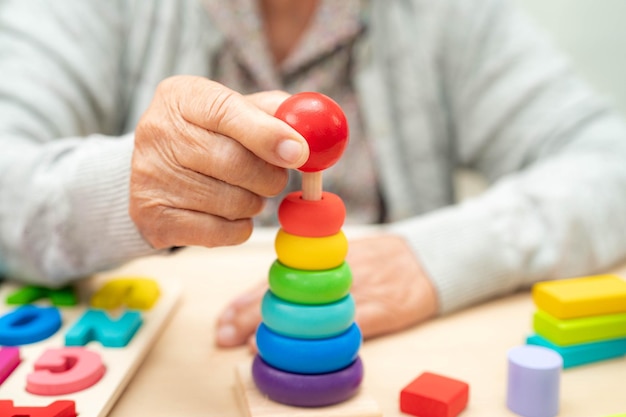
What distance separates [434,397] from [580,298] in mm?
200

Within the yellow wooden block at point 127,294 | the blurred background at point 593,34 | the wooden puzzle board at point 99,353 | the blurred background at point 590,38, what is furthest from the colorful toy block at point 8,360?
the blurred background at point 593,34

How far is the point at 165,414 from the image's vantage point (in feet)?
1.81

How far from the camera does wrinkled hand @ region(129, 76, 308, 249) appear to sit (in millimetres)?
526

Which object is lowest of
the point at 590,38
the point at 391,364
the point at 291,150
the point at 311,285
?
the point at 391,364

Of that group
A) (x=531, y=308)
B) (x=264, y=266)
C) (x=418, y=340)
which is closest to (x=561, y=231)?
(x=531, y=308)

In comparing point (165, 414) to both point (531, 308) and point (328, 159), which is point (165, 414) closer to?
point (328, 159)

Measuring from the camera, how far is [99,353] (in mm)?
617

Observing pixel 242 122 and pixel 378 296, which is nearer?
pixel 242 122

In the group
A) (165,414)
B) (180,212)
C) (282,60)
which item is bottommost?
(165,414)

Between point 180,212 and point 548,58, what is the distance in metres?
0.82

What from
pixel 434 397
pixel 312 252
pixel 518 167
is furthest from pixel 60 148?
pixel 518 167

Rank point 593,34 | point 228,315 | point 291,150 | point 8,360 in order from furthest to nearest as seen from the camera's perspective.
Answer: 1. point 593,34
2. point 228,315
3. point 8,360
4. point 291,150

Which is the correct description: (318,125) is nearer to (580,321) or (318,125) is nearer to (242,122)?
(242,122)

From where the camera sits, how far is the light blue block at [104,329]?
2.08 ft
